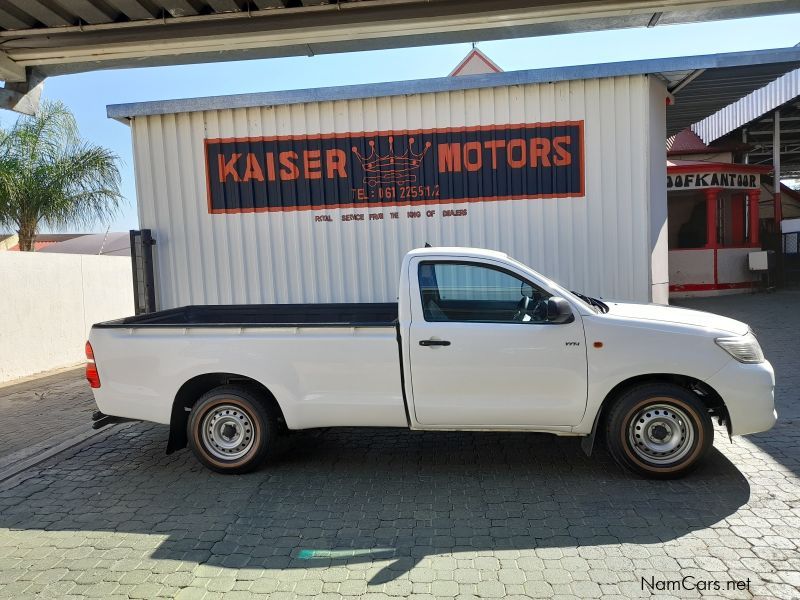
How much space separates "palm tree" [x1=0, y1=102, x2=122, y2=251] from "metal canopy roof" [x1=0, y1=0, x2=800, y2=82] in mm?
7862

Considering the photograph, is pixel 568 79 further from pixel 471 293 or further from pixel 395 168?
pixel 471 293

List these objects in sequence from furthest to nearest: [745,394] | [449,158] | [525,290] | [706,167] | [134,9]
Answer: [706,167]
[449,158]
[134,9]
[525,290]
[745,394]

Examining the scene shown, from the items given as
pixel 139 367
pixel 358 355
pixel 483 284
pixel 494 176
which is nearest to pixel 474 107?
pixel 494 176

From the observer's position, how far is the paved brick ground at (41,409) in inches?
260

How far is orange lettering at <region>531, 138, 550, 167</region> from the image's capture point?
7805 millimetres

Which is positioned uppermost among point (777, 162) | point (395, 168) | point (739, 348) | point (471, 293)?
point (777, 162)

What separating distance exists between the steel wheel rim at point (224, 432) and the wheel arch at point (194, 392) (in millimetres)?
216

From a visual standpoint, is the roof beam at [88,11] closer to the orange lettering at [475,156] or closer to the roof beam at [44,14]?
the roof beam at [44,14]

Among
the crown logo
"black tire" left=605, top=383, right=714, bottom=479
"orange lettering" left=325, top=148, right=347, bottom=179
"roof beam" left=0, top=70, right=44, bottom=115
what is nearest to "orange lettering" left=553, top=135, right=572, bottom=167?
the crown logo

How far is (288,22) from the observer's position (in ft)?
18.3

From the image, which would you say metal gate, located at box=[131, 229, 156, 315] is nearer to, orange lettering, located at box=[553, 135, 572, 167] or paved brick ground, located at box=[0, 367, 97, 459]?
paved brick ground, located at box=[0, 367, 97, 459]

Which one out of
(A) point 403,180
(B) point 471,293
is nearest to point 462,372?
(B) point 471,293

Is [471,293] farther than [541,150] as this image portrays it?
No

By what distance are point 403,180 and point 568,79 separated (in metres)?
2.43
